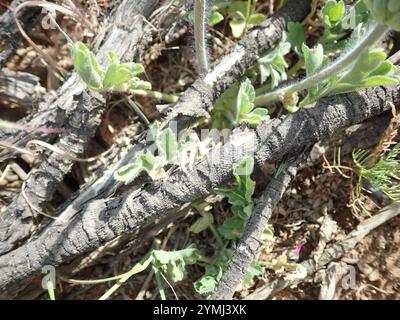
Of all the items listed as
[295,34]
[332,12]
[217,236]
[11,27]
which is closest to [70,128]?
[11,27]

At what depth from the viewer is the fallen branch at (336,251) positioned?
214 centimetres

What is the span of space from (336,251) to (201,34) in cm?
110

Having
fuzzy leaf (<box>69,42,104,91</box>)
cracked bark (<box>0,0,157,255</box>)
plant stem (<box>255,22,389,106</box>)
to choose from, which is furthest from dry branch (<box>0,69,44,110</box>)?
plant stem (<box>255,22,389,106</box>)

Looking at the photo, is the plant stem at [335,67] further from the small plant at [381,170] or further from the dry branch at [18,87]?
the dry branch at [18,87]

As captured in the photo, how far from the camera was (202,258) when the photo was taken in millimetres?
2055

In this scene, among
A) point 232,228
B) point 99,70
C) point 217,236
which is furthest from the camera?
point 217,236

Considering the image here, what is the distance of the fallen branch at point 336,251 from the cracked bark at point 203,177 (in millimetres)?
543

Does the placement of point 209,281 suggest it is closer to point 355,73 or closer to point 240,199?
point 240,199

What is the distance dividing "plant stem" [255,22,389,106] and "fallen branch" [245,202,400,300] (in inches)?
27.2

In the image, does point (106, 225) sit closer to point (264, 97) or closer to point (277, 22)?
point (264, 97)

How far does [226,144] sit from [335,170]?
0.60 meters

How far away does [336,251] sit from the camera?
2160 mm

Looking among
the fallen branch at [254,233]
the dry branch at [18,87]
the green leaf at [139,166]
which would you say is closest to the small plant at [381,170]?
the fallen branch at [254,233]

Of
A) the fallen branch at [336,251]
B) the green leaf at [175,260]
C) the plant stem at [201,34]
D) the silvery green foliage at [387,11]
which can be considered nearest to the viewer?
the silvery green foliage at [387,11]
